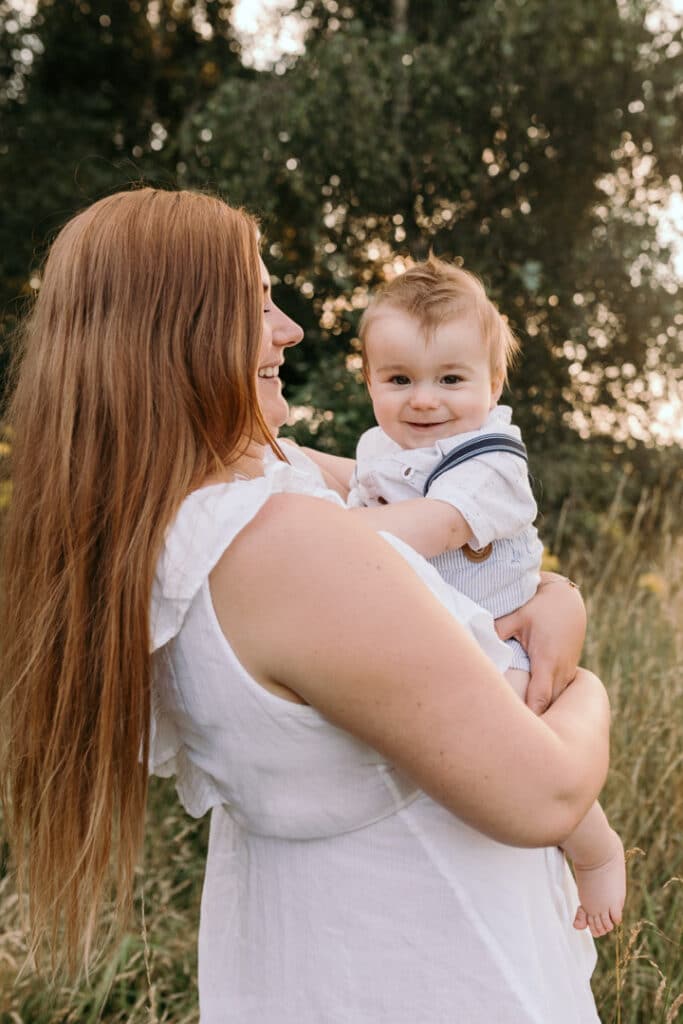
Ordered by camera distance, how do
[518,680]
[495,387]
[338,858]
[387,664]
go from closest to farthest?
[387,664] → [338,858] → [518,680] → [495,387]

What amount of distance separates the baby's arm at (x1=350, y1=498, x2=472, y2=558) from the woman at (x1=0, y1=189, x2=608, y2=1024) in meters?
0.25

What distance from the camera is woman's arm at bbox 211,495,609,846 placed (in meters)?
1.06

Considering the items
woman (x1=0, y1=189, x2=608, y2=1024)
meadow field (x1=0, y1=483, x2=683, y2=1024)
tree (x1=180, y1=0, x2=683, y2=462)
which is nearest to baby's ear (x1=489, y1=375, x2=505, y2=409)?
woman (x1=0, y1=189, x2=608, y2=1024)

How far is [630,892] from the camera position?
2.70 m

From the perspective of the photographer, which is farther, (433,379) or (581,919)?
(433,379)

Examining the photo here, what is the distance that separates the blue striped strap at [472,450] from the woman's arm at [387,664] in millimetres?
580

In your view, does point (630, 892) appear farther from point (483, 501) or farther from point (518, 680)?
point (483, 501)

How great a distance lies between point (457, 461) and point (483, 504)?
130mm

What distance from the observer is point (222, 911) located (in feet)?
4.62

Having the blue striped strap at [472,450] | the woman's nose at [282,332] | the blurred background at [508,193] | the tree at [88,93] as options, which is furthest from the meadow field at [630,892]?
the tree at [88,93]

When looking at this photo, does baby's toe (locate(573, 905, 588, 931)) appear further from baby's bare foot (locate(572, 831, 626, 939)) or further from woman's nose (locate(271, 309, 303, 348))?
woman's nose (locate(271, 309, 303, 348))

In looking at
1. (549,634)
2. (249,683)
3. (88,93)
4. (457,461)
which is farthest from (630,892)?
(88,93)

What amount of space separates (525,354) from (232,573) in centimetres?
660

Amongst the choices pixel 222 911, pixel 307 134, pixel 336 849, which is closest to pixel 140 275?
pixel 336 849
